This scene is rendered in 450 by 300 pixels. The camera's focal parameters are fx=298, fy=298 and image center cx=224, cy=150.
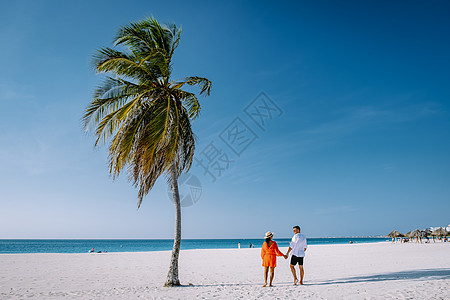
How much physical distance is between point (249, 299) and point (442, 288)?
4817 millimetres

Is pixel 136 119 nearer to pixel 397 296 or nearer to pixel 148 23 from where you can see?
pixel 148 23

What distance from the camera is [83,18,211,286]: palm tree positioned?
28.3 feet

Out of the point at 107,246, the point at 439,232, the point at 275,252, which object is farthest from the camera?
the point at 107,246

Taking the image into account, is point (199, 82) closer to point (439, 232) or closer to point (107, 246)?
point (439, 232)

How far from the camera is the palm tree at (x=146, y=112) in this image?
864 cm

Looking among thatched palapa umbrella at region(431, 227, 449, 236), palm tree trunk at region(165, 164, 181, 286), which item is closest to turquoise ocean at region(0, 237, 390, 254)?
thatched palapa umbrella at region(431, 227, 449, 236)

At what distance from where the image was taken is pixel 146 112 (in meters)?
9.02

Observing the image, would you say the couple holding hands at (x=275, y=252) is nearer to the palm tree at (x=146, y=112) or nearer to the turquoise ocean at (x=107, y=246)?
the palm tree at (x=146, y=112)

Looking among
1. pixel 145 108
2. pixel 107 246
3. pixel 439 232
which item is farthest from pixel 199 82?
pixel 107 246

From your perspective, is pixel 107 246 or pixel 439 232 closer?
pixel 439 232

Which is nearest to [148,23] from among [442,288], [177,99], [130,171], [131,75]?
[131,75]

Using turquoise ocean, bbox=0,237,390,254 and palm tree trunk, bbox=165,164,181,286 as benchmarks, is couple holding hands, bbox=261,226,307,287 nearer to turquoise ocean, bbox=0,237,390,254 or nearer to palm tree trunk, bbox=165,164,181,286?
palm tree trunk, bbox=165,164,181,286

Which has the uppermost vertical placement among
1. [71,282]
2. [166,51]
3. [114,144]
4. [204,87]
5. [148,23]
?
[148,23]

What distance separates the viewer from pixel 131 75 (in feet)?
30.2
